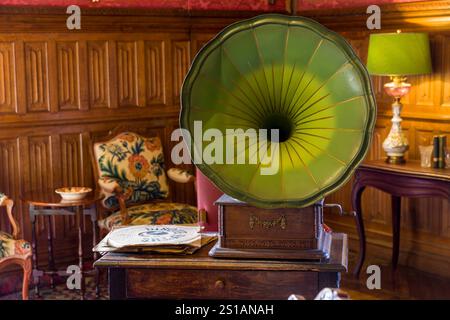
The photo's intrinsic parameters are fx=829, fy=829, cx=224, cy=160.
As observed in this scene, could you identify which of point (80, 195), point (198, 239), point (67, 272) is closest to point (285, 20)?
point (198, 239)

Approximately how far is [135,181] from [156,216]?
0.39 meters

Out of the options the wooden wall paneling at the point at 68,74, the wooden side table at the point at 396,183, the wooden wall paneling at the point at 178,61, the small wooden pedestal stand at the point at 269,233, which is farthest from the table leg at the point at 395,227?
the small wooden pedestal stand at the point at 269,233

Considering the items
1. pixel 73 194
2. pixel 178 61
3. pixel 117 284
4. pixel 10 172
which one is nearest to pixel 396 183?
pixel 178 61

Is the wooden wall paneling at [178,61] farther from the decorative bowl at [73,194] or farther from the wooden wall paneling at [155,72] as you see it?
the decorative bowl at [73,194]

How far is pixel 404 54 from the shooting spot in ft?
16.5

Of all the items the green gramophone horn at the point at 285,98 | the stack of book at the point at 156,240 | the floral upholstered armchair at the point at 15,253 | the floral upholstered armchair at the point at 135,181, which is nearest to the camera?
the green gramophone horn at the point at 285,98

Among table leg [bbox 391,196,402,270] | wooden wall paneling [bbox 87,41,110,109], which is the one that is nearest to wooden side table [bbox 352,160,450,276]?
table leg [bbox 391,196,402,270]

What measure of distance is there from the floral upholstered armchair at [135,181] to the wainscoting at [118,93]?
9.2 inches

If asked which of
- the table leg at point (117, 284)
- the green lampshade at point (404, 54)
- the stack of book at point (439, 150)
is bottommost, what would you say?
the table leg at point (117, 284)

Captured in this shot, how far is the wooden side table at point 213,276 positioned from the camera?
2393 millimetres

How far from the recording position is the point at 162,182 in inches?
211

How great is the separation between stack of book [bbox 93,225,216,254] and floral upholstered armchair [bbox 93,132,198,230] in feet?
7.29

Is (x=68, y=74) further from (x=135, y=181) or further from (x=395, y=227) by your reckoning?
(x=395, y=227)

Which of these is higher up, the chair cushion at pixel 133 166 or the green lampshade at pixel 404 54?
the green lampshade at pixel 404 54
